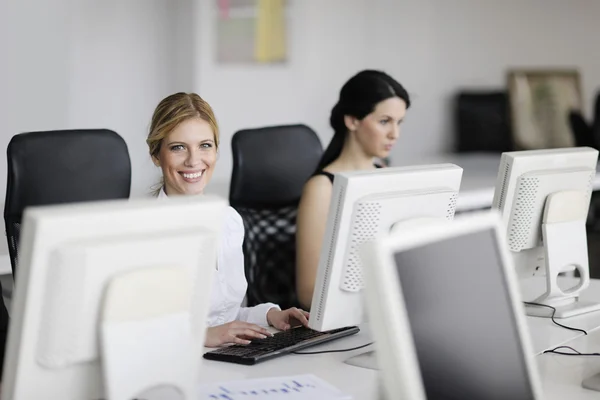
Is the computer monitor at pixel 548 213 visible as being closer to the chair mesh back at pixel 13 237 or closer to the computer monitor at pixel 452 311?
the computer monitor at pixel 452 311

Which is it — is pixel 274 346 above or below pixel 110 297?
below

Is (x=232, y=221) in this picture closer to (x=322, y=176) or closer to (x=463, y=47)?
(x=322, y=176)

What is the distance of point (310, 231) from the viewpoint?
9.91 feet

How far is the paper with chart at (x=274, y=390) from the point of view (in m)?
1.86

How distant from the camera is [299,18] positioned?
6320mm

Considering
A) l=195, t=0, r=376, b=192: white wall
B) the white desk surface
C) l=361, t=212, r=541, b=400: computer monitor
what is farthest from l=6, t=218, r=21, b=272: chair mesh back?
l=195, t=0, r=376, b=192: white wall

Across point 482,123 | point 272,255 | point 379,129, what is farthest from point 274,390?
point 482,123

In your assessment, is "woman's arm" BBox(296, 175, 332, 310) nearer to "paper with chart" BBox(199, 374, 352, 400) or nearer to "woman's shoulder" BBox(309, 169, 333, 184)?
"woman's shoulder" BBox(309, 169, 333, 184)

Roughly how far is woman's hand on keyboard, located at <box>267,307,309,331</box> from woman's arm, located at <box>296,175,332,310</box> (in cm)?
45

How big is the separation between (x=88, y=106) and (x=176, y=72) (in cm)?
63

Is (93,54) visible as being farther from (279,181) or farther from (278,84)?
(279,181)

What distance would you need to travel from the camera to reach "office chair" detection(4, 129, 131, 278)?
2600 mm

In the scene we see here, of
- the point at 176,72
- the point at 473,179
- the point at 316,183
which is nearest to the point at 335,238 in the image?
the point at 316,183

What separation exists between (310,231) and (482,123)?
16.1 feet
